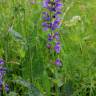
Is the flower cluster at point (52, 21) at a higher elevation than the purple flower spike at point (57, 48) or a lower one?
higher

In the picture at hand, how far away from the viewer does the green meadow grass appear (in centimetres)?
199

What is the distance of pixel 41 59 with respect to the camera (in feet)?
6.45

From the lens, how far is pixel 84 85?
217cm

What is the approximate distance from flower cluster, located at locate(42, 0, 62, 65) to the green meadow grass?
0.13 ft

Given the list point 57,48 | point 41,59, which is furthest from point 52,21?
point 41,59

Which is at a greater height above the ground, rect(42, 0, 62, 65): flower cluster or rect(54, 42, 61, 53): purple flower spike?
rect(42, 0, 62, 65): flower cluster

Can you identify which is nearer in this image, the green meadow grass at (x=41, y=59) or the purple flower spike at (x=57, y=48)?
the green meadow grass at (x=41, y=59)

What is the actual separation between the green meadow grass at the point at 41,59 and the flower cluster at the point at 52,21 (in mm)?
40

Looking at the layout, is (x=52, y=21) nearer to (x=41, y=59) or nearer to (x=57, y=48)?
(x=57, y=48)

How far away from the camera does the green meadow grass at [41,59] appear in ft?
6.52

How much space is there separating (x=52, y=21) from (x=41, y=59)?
38cm

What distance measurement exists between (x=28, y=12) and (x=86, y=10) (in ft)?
2.12

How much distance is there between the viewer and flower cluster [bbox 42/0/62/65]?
2.23 metres

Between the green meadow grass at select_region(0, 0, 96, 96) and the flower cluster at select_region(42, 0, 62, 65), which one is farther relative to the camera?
the flower cluster at select_region(42, 0, 62, 65)
